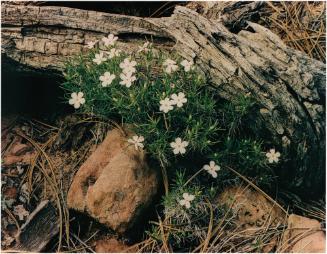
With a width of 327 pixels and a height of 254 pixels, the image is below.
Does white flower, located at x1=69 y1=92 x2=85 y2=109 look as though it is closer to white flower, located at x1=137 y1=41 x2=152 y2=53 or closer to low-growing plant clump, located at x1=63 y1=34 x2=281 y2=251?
low-growing plant clump, located at x1=63 y1=34 x2=281 y2=251

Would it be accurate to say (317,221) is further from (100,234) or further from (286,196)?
(100,234)

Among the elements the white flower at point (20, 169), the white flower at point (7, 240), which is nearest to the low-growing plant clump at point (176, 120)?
the white flower at point (20, 169)

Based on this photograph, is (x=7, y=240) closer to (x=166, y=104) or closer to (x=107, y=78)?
(x=107, y=78)

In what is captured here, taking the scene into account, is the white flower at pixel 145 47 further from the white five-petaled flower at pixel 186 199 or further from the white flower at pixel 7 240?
the white flower at pixel 7 240

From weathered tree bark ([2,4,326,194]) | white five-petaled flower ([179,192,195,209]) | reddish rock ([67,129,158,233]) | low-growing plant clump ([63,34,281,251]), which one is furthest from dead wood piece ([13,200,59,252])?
weathered tree bark ([2,4,326,194])

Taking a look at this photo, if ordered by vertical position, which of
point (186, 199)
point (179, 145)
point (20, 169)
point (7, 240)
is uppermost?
point (179, 145)

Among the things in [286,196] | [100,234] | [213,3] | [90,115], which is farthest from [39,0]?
[286,196]

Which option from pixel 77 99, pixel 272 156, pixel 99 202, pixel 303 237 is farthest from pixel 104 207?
pixel 303 237
